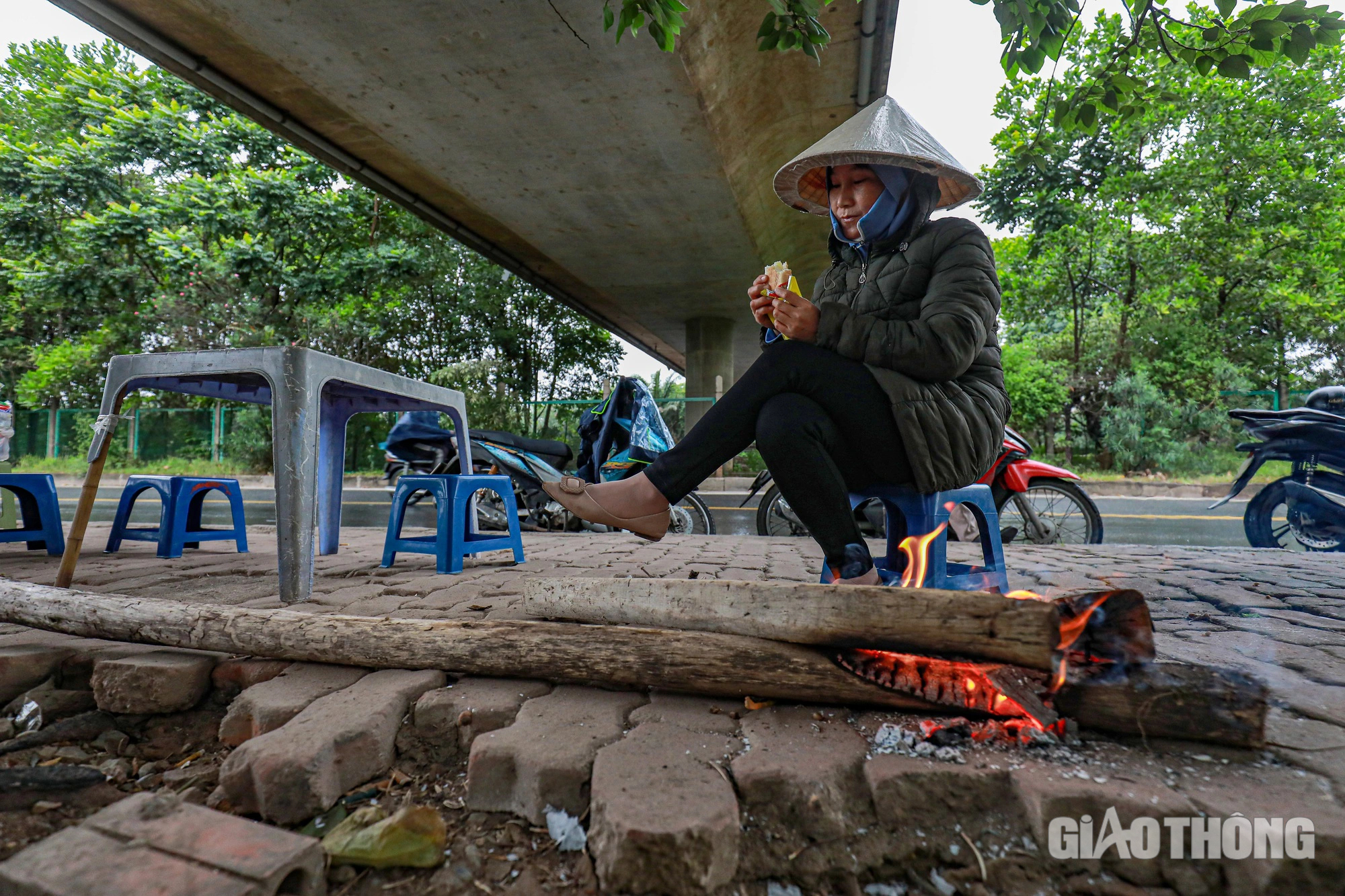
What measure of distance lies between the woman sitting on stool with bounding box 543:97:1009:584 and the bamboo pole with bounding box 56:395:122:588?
6.51 ft

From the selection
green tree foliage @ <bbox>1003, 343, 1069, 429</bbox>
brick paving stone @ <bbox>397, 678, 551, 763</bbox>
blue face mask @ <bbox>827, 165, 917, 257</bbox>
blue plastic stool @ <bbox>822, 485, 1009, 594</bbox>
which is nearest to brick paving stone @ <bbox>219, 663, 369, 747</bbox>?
brick paving stone @ <bbox>397, 678, 551, 763</bbox>

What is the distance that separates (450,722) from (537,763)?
328mm

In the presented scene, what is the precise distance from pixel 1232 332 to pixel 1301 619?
17.7m

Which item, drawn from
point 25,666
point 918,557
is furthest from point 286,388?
point 918,557

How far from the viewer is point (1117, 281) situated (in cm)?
1684

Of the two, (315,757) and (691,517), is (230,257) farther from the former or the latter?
(315,757)

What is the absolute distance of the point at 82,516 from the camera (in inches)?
101

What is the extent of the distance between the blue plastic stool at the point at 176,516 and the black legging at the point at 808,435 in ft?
9.25

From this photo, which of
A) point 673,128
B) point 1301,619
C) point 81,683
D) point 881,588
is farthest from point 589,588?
point 673,128

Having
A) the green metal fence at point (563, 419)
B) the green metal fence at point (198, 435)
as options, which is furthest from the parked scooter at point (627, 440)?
the green metal fence at point (198, 435)

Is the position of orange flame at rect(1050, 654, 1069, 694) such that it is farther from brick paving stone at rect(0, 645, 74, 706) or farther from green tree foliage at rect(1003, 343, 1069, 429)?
green tree foliage at rect(1003, 343, 1069, 429)

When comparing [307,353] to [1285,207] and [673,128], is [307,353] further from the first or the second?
[1285,207]

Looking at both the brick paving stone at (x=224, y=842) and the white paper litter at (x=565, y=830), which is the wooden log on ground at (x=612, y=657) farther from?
the brick paving stone at (x=224, y=842)

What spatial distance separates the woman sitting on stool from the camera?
1.94m
